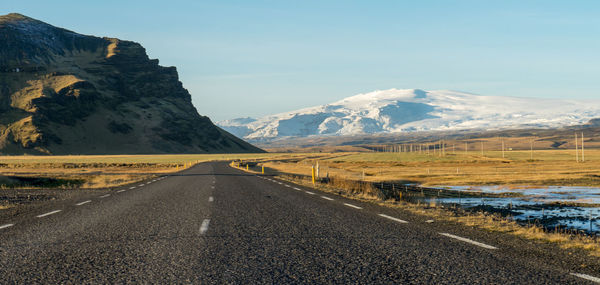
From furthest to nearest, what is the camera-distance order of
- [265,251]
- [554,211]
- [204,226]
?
1. [554,211]
2. [204,226]
3. [265,251]

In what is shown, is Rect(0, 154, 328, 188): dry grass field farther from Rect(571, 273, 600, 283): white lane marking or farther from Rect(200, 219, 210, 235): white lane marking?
Rect(571, 273, 600, 283): white lane marking

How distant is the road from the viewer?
6598mm

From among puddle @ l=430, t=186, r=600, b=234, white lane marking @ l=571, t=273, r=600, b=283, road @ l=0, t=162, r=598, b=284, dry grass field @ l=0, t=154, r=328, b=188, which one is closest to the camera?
white lane marking @ l=571, t=273, r=600, b=283

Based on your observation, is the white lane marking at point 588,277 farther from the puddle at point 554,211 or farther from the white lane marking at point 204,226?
the puddle at point 554,211

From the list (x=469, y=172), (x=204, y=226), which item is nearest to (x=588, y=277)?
(x=204, y=226)

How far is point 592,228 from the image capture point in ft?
47.3

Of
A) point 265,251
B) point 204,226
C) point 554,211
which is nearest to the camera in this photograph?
point 265,251

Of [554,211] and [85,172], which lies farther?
[85,172]

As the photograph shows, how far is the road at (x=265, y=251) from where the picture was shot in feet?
21.6

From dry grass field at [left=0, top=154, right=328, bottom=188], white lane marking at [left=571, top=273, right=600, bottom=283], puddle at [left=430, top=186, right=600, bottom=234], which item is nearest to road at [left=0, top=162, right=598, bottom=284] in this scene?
white lane marking at [left=571, top=273, right=600, bottom=283]

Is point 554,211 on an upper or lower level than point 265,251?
lower

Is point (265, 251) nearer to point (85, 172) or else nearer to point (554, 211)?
point (554, 211)

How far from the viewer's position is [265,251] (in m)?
8.23

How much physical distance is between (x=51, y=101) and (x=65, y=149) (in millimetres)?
29650
